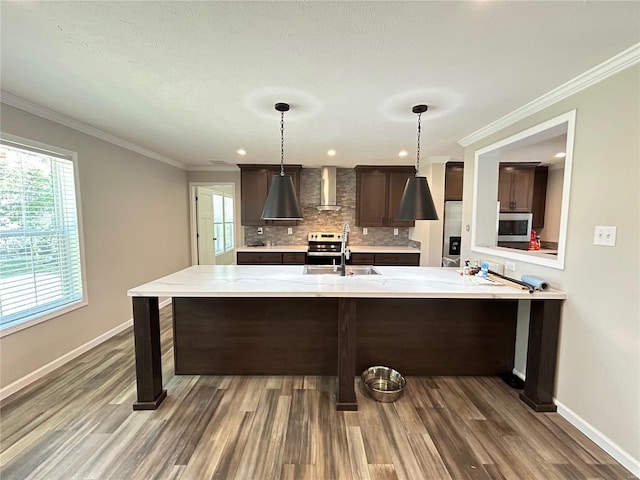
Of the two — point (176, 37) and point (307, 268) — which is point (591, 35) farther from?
point (307, 268)

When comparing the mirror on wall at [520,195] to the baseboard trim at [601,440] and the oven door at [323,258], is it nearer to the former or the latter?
the baseboard trim at [601,440]

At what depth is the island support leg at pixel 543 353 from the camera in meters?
1.95

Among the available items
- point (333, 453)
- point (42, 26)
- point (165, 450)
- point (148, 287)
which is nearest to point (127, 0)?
point (42, 26)


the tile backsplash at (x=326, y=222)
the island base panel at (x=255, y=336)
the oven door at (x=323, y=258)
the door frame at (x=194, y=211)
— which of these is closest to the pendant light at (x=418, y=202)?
the island base panel at (x=255, y=336)

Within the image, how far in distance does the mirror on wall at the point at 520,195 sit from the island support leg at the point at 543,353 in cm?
35

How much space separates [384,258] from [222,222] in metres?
3.74

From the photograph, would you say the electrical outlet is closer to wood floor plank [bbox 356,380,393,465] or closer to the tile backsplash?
wood floor plank [bbox 356,380,393,465]

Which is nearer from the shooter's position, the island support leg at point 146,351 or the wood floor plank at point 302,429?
the wood floor plank at point 302,429

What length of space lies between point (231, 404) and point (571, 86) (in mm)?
3223

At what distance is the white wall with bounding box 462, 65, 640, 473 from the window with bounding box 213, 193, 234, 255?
214 inches

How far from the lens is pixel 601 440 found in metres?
1.67

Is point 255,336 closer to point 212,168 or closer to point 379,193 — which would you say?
point 379,193

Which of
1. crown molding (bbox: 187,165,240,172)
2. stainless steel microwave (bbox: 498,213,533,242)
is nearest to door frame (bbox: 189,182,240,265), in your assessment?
crown molding (bbox: 187,165,240,172)

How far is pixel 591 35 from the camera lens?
137 centimetres
